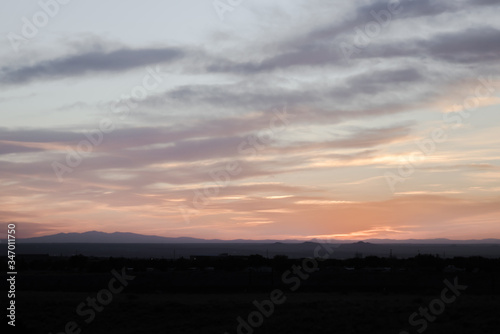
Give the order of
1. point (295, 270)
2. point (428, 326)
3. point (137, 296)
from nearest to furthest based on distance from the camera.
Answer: point (428, 326)
point (137, 296)
point (295, 270)

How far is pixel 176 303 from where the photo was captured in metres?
31.9

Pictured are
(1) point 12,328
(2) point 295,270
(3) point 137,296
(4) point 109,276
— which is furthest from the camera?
(2) point 295,270

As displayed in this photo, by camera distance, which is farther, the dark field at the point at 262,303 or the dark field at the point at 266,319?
the dark field at the point at 262,303

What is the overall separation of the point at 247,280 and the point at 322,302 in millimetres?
→ 13885

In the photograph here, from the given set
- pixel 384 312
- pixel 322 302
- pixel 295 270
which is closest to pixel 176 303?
pixel 322 302

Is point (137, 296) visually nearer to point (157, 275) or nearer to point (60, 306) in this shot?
point (60, 306)

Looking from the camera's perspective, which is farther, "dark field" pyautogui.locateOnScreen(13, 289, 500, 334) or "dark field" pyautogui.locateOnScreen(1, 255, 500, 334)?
"dark field" pyautogui.locateOnScreen(1, 255, 500, 334)

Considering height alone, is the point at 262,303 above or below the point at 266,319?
above

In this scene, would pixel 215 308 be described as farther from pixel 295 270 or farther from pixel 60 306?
pixel 295 270

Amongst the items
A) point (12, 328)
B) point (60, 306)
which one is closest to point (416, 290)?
point (60, 306)

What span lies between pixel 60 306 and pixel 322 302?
41.0ft

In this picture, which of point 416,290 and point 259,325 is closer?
point 259,325

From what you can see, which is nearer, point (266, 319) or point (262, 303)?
point (266, 319)

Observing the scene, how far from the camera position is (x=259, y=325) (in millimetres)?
27250
